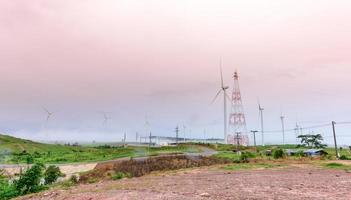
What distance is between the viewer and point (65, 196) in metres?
18.2

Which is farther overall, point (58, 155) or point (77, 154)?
point (58, 155)

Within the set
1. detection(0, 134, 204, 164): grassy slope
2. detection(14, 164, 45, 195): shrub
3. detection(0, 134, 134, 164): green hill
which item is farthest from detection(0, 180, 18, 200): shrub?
detection(0, 134, 204, 164): grassy slope

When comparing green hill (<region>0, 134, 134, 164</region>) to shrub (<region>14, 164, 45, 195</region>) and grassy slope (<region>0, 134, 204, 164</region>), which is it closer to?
grassy slope (<region>0, 134, 204, 164</region>)

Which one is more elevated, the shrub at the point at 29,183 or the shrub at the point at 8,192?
the shrub at the point at 29,183

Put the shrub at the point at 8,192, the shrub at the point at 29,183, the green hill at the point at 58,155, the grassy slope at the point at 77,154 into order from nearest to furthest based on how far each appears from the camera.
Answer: the shrub at the point at 8,192 → the shrub at the point at 29,183 → the green hill at the point at 58,155 → the grassy slope at the point at 77,154

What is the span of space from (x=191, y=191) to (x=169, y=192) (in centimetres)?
100

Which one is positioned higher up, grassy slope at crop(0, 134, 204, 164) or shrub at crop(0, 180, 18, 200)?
grassy slope at crop(0, 134, 204, 164)

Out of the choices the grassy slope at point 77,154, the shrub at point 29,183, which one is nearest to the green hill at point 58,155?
the grassy slope at point 77,154

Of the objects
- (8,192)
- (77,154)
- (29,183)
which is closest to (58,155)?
(77,154)

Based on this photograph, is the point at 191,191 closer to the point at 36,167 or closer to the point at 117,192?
the point at 117,192

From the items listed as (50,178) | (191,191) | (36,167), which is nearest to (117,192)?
(191,191)

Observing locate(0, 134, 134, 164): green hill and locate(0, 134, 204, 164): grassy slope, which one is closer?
locate(0, 134, 134, 164): green hill

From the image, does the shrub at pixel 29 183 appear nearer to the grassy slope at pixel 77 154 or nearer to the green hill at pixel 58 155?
the green hill at pixel 58 155

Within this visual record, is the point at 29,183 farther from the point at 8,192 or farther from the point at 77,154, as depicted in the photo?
the point at 77,154
